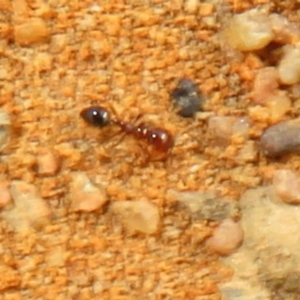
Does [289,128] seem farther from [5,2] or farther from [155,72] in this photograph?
[5,2]

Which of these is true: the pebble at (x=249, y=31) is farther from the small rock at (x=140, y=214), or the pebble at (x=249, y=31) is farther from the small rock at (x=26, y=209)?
the small rock at (x=26, y=209)

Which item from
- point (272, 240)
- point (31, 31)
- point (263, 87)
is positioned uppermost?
point (31, 31)

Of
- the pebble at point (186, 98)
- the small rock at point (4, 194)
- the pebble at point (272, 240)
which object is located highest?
the pebble at point (186, 98)

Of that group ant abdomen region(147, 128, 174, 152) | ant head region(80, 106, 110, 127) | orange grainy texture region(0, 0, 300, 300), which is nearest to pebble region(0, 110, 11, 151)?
orange grainy texture region(0, 0, 300, 300)

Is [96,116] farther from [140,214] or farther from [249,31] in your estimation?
[249,31]

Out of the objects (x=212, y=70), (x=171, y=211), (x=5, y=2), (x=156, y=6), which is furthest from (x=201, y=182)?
(x=5, y=2)

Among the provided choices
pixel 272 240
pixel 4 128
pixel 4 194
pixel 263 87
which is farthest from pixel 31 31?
pixel 272 240

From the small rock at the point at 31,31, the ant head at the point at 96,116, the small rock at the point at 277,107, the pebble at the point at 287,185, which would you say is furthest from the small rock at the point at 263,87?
the small rock at the point at 31,31

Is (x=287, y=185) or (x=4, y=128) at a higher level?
(x=4, y=128)
